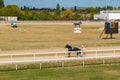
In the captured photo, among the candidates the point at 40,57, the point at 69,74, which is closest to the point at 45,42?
the point at 40,57

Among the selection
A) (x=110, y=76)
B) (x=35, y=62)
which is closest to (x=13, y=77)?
(x=35, y=62)

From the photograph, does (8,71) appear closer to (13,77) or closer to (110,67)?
(13,77)

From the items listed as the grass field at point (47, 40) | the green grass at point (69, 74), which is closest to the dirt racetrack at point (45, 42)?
the grass field at point (47, 40)

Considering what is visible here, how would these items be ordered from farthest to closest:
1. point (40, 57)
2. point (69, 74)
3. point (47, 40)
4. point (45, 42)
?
point (47, 40), point (45, 42), point (40, 57), point (69, 74)

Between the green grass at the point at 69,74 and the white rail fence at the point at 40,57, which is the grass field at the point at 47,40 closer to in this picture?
the white rail fence at the point at 40,57

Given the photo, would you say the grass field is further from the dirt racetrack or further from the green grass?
the green grass

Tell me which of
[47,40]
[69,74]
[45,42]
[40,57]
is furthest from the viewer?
[47,40]

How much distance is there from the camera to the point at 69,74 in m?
21.3

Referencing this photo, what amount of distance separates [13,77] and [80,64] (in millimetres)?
5722

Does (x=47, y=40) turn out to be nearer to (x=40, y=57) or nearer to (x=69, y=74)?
(x=40, y=57)

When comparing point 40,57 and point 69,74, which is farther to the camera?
point 40,57

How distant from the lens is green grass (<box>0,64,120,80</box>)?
20328 mm

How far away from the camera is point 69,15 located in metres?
172

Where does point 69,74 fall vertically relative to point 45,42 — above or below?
above
